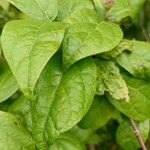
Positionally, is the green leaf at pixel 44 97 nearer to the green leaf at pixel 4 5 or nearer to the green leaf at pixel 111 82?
the green leaf at pixel 111 82

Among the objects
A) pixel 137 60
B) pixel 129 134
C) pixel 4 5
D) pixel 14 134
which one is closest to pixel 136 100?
pixel 137 60

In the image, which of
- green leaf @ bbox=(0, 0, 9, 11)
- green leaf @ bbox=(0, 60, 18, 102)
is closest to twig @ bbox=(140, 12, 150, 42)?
green leaf @ bbox=(0, 0, 9, 11)

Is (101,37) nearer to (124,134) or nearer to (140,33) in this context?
(124,134)

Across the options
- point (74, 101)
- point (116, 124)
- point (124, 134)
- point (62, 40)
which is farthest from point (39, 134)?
point (116, 124)

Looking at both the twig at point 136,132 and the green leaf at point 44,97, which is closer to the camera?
the green leaf at point 44,97

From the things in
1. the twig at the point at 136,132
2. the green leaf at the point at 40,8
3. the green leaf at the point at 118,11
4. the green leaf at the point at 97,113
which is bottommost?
the twig at the point at 136,132

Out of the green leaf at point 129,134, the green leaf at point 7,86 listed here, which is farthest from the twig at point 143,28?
the green leaf at point 7,86
